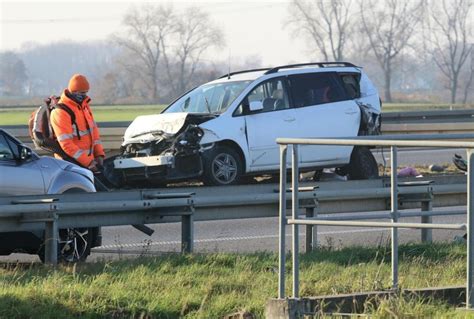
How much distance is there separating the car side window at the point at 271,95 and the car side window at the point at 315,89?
16 centimetres

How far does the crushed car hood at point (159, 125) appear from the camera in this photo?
15.3m

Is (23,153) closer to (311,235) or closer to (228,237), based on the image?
(311,235)

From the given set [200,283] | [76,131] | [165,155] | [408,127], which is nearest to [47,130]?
[76,131]

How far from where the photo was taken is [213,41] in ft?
242

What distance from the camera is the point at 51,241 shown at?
1009 centimetres

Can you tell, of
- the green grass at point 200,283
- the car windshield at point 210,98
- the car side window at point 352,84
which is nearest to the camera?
the green grass at point 200,283

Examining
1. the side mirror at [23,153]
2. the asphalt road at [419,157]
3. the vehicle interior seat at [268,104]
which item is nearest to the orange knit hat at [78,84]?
the side mirror at [23,153]

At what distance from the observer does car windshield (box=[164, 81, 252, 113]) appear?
16.2 metres

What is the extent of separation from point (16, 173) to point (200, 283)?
3.09m

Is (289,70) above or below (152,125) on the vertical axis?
above

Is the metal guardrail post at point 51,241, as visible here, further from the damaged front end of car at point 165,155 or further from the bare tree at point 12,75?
the bare tree at point 12,75

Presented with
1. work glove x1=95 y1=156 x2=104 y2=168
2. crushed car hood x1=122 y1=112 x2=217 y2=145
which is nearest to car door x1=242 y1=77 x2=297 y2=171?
crushed car hood x1=122 y1=112 x2=217 y2=145

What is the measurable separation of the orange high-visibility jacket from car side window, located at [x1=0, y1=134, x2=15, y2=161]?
192cm

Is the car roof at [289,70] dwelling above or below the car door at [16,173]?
above
